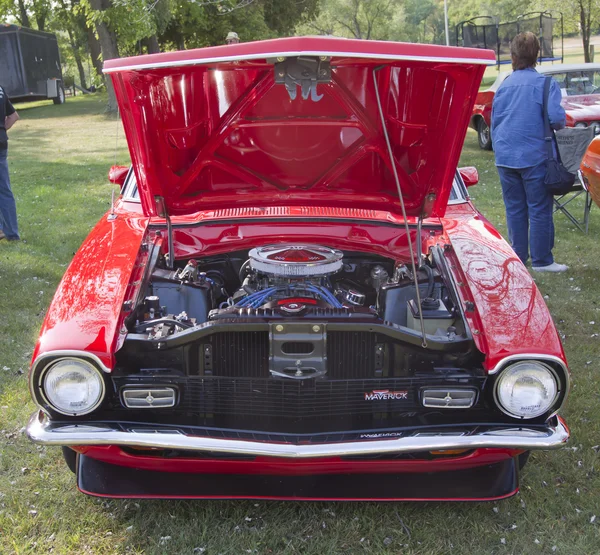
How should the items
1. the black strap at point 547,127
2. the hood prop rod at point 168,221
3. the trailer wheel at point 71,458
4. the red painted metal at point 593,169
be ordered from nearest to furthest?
the trailer wheel at point 71,458
the hood prop rod at point 168,221
the black strap at point 547,127
the red painted metal at point 593,169

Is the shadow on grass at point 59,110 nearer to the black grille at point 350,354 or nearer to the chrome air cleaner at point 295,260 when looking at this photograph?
the chrome air cleaner at point 295,260

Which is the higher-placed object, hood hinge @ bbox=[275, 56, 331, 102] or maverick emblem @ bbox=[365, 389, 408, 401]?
hood hinge @ bbox=[275, 56, 331, 102]

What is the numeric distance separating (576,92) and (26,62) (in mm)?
17317

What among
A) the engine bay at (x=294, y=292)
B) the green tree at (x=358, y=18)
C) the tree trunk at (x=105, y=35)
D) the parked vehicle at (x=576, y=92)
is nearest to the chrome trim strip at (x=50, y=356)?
the engine bay at (x=294, y=292)

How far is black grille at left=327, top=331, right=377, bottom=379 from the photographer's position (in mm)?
2447

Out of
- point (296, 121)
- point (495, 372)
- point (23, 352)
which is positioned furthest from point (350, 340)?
point (23, 352)

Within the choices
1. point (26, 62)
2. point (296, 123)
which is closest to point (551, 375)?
point (296, 123)

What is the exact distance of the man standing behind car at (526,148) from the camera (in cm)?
509

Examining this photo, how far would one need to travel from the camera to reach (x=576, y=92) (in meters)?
10.5

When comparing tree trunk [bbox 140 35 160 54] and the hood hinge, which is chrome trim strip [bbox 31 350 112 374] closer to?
the hood hinge

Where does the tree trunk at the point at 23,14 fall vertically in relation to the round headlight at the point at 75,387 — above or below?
above

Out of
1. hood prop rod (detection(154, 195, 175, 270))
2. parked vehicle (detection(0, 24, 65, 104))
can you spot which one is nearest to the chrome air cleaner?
hood prop rod (detection(154, 195, 175, 270))

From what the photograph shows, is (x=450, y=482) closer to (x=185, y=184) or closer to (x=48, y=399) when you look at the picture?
(x=48, y=399)

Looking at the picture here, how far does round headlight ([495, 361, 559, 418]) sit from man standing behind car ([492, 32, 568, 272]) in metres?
3.22
